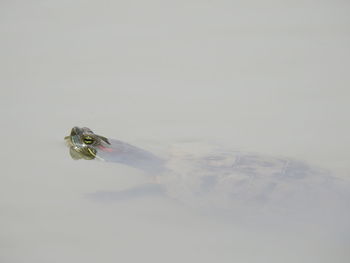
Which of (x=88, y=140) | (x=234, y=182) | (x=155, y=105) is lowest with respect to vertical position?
(x=234, y=182)

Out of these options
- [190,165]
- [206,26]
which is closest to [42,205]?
[190,165]

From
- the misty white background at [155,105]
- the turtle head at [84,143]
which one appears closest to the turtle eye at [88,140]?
the turtle head at [84,143]

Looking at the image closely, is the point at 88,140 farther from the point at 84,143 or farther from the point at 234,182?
the point at 234,182

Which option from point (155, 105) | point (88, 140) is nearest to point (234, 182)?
point (88, 140)

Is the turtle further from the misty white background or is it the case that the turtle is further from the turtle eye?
the misty white background

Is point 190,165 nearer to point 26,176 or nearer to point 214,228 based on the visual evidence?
point 214,228

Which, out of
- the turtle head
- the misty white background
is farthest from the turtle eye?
the misty white background
